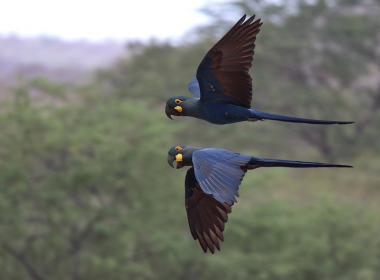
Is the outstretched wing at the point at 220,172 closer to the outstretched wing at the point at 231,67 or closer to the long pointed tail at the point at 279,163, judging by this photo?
the long pointed tail at the point at 279,163

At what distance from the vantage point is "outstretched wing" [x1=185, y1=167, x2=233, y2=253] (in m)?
5.55

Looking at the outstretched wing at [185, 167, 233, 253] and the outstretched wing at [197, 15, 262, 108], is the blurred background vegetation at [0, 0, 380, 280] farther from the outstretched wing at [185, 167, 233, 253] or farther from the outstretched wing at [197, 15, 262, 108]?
the outstretched wing at [197, 15, 262, 108]

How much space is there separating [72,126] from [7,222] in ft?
9.61

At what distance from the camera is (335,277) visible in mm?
17453

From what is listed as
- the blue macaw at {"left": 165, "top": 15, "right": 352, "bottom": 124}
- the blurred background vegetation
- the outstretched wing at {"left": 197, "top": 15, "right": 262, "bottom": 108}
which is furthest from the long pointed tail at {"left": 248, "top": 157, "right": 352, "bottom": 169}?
the blurred background vegetation

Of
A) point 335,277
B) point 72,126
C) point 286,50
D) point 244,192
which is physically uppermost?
point 286,50

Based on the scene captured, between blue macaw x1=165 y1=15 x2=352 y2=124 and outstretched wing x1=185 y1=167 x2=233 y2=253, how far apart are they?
1.76 feet

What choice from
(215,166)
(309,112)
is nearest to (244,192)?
(309,112)

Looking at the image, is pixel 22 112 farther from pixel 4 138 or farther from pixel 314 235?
pixel 314 235

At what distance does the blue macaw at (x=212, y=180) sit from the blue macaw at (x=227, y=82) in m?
0.29

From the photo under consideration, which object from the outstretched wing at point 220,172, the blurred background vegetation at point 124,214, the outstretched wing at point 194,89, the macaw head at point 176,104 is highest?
the outstretched wing at point 194,89

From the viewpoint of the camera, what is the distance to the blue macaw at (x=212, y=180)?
468 cm

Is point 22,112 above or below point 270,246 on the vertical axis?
above

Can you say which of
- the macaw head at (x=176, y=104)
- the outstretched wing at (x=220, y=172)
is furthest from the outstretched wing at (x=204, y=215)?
the outstretched wing at (x=220, y=172)
